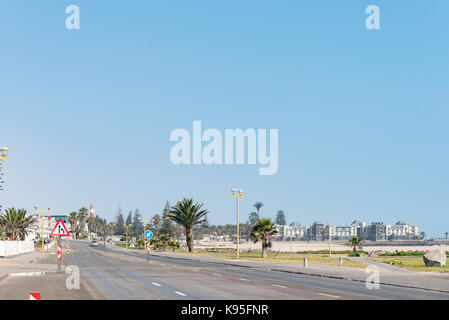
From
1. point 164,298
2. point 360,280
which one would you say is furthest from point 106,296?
point 360,280

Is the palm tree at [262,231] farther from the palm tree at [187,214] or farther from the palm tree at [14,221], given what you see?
the palm tree at [14,221]

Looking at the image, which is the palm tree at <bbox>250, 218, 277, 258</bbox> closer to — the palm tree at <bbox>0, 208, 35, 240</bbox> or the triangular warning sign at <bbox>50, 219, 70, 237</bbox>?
the triangular warning sign at <bbox>50, 219, 70, 237</bbox>

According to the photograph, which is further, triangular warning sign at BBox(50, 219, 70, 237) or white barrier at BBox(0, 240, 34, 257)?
white barrier at BBox(0, 240, 34, 257)

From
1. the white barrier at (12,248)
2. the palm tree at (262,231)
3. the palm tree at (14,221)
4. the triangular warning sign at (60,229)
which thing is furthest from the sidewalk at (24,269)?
the palm tree at (14,221)

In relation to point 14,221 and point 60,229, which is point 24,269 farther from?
point 14,221

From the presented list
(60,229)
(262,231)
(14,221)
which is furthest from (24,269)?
(14,221)

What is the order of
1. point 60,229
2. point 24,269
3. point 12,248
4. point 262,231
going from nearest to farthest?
point 60,229, point 24,269, point 12,248, point 262,231

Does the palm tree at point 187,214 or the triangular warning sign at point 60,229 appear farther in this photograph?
the palm tree at point 187,214

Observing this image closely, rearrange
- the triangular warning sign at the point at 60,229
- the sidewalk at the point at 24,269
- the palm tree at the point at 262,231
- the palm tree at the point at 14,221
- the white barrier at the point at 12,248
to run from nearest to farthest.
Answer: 1. the triangular warning sign at the point at 60,229
2. the sidewalk at the point at 24,269
3. the white barrier at the point at 12,248
4. the palm tree at the point at 262,231
5. the palm tree at the point at 14,221

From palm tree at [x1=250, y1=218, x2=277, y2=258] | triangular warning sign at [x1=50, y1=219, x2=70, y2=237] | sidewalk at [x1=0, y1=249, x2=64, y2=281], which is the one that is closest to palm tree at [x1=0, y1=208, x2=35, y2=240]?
palm tree at [x1=250, y1=218, x2=277, y2=258]

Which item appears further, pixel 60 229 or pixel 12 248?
pixel 12 248
